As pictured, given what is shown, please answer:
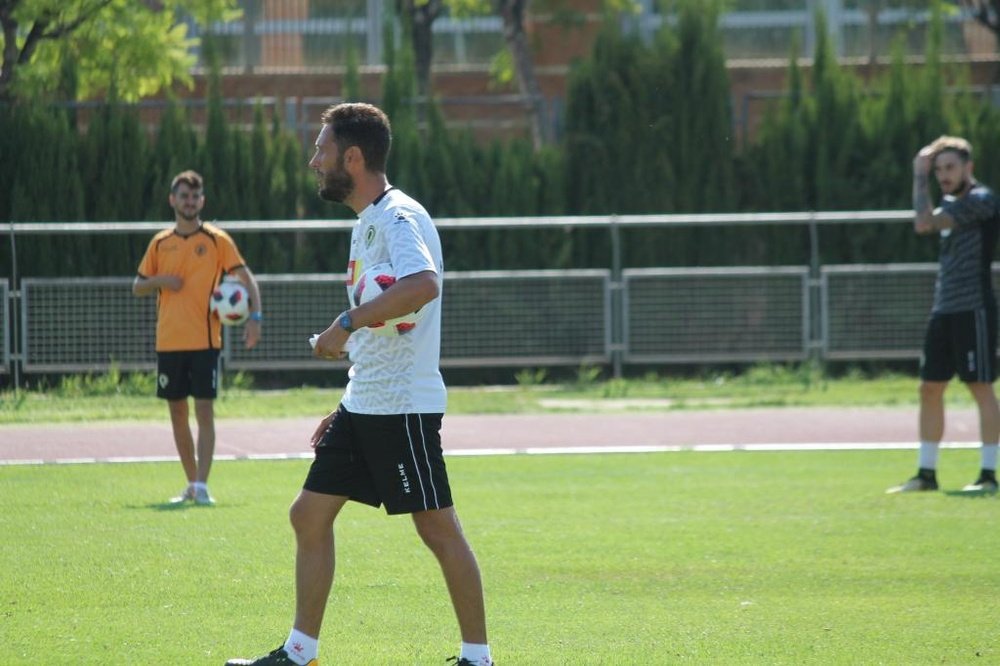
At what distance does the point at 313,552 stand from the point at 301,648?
353mm

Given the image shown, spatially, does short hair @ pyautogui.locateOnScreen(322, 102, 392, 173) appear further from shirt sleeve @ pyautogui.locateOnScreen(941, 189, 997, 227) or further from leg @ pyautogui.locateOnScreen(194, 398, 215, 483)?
shirt sleeve @ pyautogui.locateOnScreen(941, 189, 997, 227)

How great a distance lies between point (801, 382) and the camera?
19.6 meters

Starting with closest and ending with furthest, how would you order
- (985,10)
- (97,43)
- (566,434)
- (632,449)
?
(632,449), (566,434), (97,43), (985,10)

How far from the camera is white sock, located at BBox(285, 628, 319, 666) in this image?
230 inches

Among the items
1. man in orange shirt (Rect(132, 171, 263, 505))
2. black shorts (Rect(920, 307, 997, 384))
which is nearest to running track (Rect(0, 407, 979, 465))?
man in orange shirt (Rect(132, 171, 263, 505))

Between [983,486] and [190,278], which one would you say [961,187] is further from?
[190,278]

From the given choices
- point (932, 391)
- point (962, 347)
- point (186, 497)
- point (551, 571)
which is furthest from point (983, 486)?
point (186, 497)

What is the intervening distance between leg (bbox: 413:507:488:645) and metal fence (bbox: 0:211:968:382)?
517 inches

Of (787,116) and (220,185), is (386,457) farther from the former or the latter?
(787,116)

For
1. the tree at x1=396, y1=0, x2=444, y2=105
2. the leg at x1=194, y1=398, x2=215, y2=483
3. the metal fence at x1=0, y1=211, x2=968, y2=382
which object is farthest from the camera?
the tree at x1=396, y1=0, x2=444, y2=105

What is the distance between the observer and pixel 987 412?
11.2 m

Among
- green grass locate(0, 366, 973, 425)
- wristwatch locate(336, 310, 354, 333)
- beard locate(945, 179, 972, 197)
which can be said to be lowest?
green grass locate(0, 366, 973, 425)

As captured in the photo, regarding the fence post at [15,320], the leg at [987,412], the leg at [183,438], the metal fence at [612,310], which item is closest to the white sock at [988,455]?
the leg at [987,412]

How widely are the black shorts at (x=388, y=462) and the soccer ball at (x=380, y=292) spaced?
1.07 feet
